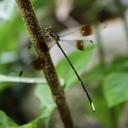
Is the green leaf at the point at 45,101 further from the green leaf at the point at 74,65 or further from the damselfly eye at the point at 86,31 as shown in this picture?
the damselfly eye at the point at 86,31

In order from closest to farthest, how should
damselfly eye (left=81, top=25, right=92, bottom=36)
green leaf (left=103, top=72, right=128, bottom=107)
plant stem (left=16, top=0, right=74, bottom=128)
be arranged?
plant stem (left=16, top=0, right=74, bottom=128) < damselfly eye (left=81, top=25, right=92, bottom=36) < green leaf (left=103, top=72, right=128, bottom=107)

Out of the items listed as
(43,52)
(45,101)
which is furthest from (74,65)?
(43,52)

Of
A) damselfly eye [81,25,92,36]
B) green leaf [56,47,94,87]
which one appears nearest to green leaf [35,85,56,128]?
green leaf [56,47,94,87]

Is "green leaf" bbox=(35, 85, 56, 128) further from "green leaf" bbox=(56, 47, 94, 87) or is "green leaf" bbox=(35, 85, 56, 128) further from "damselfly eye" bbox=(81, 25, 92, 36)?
"damselfly eye" bbox=(81, 25, 92, 36)

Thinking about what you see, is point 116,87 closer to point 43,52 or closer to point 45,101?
point 45,101

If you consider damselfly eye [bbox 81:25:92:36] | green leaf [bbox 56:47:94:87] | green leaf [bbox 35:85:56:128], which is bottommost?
green leaf [bbox 35:85:56:128]

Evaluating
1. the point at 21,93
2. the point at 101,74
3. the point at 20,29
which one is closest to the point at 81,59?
the point at 101,74
